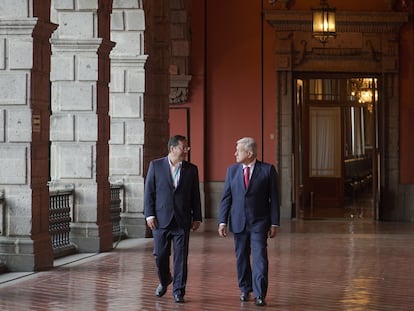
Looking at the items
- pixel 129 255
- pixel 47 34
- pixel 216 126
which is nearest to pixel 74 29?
pixel 47 34

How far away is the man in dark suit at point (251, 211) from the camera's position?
918cm

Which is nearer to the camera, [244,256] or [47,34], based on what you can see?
[244,256]

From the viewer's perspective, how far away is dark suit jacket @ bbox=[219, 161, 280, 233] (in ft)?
30.3

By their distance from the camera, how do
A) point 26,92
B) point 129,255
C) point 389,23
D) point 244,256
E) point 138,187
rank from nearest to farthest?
point 244,256, point 26,92, point 129,255, point 138,187, point 389,23

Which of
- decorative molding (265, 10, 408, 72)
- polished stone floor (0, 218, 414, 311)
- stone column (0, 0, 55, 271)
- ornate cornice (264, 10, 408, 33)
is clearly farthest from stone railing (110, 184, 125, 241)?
ornate cornice (264, 10, 408, 33)

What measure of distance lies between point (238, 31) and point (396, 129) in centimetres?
393

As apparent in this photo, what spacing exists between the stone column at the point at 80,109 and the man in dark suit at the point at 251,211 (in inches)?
199

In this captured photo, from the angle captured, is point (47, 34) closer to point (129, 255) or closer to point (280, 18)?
point (129, 255)

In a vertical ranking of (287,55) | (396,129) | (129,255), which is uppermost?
(287,55)

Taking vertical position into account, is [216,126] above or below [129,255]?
above

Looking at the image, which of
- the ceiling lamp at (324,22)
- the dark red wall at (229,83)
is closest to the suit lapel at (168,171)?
the ceiling lamp at (324,22)

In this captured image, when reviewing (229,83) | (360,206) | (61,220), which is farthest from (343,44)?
(61,220)

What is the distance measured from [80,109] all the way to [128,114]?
2.74 m

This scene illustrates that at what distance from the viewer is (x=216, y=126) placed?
2202 cm
